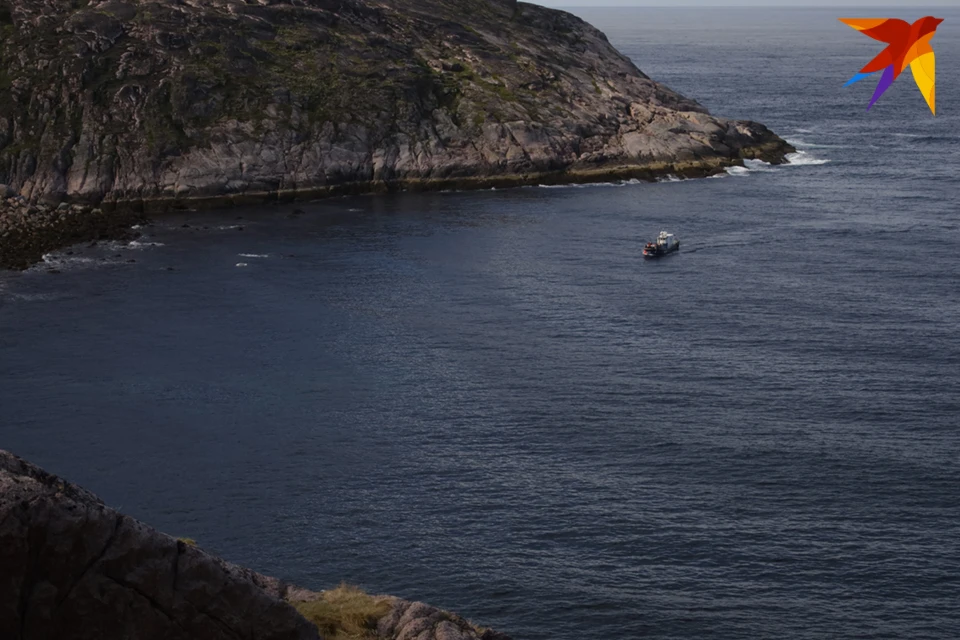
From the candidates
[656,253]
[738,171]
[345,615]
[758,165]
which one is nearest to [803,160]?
[758,165]

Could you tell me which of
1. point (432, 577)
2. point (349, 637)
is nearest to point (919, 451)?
point (432, 577)

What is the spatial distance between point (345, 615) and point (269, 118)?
141m

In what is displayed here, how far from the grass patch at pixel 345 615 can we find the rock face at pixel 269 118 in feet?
413

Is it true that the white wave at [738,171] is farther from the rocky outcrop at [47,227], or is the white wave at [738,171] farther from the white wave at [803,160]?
the rocky outcrop at [47,227]

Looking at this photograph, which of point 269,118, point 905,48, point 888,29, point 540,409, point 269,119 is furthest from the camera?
point 269,118

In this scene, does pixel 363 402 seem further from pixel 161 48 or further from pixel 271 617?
pixel 161 48

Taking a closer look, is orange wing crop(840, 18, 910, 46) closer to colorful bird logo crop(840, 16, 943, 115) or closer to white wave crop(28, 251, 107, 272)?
colorful bird logo crop(840, 16, 943, 115)

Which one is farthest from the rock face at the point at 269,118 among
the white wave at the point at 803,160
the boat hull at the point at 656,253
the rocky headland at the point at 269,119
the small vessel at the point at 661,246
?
the boat hull at the point at 656,253

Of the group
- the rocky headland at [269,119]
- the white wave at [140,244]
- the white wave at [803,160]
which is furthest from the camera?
the white wave at [803,160]

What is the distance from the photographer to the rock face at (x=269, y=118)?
6516 inches

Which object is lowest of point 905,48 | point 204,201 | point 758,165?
point 204,201

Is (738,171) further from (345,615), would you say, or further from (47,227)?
(345,615)

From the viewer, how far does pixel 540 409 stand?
3487 inches

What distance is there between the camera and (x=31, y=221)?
14462 centimetres
